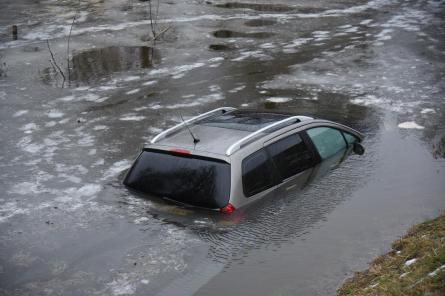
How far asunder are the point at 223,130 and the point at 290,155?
3.17 feet

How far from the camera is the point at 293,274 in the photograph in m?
6.20

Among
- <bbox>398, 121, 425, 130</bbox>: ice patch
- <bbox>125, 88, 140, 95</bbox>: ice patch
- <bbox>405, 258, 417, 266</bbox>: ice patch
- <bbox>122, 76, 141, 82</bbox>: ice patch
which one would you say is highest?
<bbox>405, 258, 417, 266</bbox>: ice patch

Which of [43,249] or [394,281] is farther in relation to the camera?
[43,249]

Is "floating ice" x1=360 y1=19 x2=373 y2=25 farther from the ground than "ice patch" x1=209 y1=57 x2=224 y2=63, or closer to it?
farther from the ground

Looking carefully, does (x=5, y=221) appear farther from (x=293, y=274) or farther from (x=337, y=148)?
(x=337, y=148)

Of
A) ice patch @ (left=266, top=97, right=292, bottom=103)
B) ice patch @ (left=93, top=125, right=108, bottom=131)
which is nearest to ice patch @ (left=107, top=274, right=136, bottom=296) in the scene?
ice patch @ (left=93, top=125, right=108, bottom=131)

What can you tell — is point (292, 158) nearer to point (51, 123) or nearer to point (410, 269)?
point (410, 269)

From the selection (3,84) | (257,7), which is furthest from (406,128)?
(257,7)

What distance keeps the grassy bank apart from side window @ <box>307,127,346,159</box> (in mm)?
2111

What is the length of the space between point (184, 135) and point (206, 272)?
215 cm

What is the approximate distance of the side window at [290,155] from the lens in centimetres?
766

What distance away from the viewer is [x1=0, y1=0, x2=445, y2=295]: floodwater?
21.1ft

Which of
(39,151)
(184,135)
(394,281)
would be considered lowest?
(39,151)

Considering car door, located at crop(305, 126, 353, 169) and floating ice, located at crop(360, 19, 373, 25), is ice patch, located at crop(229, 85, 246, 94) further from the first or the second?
floating ice, located at crop(360, 19, 373, 25)
